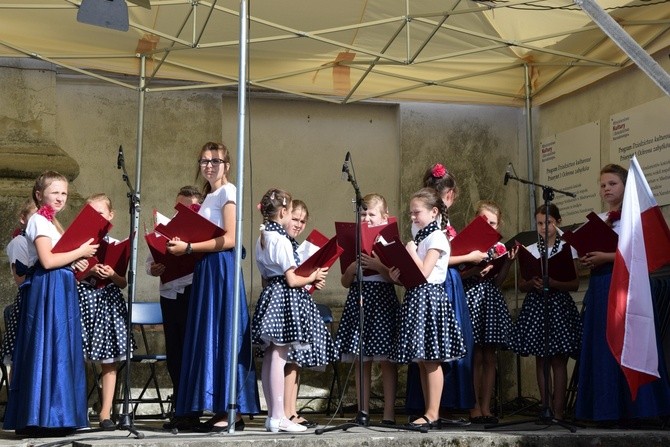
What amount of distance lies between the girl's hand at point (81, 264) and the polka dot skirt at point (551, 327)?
279 cm

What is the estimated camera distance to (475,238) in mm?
7133

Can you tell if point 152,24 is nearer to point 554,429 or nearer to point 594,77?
point 594,77

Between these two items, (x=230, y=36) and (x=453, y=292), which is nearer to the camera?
(x=453, y=292)

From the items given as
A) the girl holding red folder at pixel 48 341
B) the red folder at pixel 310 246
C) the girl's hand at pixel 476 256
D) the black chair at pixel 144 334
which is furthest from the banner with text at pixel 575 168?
the girl holding red folder at pixel 48 341

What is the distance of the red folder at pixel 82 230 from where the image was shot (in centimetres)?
653

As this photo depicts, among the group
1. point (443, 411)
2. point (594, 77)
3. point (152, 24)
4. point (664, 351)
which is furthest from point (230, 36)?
point (664, 351)

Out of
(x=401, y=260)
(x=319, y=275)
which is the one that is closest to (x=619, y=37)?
(x=401, y=260)

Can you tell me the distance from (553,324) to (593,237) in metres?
0.78

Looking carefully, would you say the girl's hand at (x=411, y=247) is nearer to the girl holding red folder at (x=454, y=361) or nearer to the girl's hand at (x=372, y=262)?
the girl's hand at (x=372, y=262)

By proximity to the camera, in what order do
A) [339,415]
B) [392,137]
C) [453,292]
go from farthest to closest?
[392,137]
[339,415]
[453,292]

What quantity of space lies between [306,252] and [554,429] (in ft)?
6.54

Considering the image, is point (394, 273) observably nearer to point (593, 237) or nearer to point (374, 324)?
point (374, 324)

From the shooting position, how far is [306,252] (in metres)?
7.59

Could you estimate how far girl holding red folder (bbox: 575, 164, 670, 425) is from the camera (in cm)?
677
